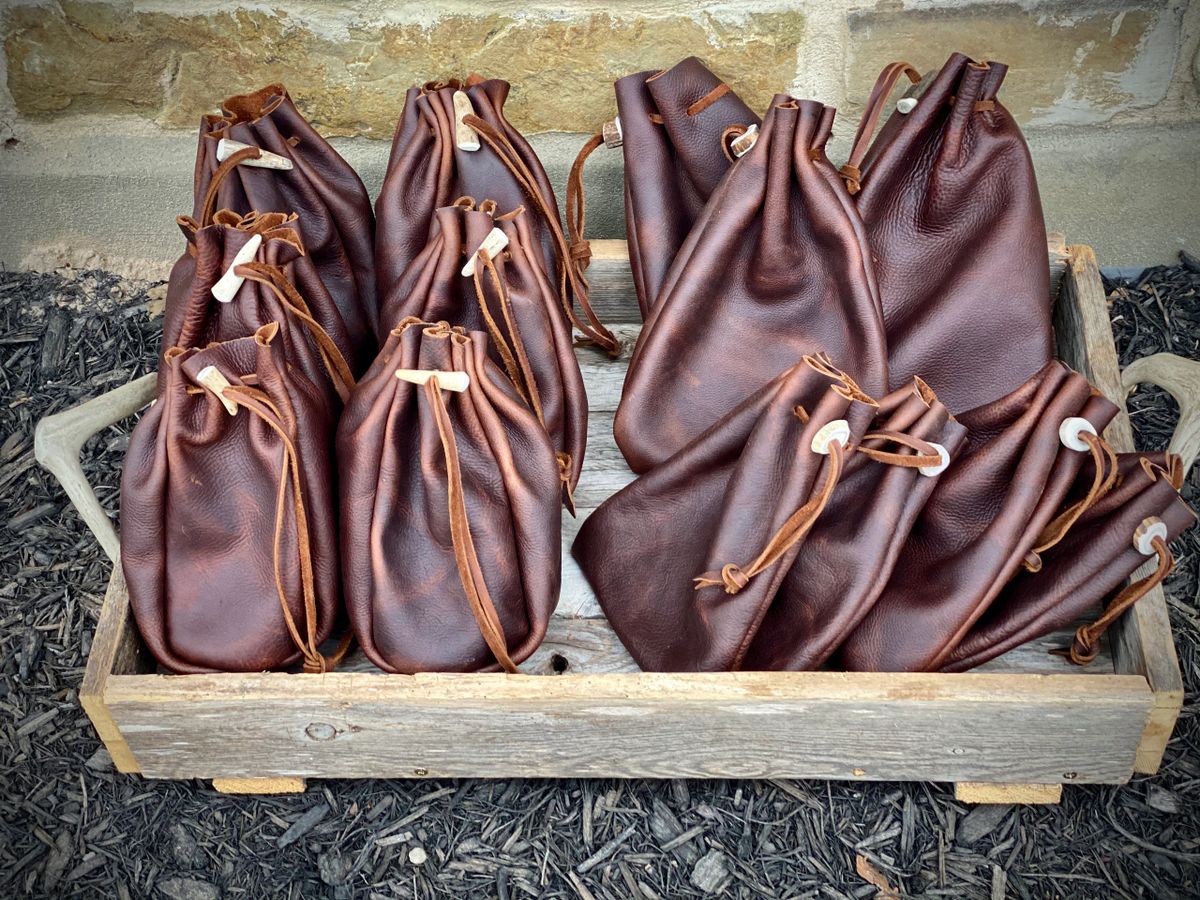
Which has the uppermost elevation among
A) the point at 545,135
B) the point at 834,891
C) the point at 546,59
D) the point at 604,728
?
the point at 546,59

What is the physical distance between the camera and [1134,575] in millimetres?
1575

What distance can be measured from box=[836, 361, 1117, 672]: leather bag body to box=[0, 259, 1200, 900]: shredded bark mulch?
0.28 metres

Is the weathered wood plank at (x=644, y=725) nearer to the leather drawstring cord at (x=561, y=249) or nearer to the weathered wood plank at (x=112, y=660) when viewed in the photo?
the weathered wood plank at (x=112, y=660)

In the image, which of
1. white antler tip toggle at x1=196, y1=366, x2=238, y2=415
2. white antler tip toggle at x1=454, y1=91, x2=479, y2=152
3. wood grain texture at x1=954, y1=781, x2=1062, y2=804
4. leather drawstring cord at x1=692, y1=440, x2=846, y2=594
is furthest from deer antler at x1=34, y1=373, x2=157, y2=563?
wood grain texture at x1=954, y1=781, x2=1062, y2=804

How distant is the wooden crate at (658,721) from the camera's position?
1.42 meters

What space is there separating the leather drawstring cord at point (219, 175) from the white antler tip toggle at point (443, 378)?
1.55 ft

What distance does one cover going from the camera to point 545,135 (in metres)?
2.21

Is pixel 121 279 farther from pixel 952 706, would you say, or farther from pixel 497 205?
pixel 952 706

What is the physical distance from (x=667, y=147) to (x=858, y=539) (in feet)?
2.60

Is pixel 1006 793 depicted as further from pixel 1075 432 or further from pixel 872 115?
pixel 872 115

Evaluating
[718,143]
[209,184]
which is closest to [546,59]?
[718,143]

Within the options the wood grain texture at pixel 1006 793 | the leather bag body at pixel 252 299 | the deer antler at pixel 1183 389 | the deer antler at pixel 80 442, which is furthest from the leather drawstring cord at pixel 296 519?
Answer: the deer antler at pixel 1183 389

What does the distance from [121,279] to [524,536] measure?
128cm

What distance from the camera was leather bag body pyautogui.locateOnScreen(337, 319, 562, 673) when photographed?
1469 millimetres
